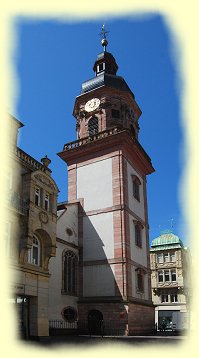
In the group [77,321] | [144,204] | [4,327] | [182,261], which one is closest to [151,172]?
[144,204]

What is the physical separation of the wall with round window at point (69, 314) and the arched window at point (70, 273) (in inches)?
53.3

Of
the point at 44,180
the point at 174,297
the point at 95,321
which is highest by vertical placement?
the point at 44,180

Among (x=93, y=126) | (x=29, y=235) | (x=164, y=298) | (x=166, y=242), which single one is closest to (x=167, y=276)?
(x=164, y=298)

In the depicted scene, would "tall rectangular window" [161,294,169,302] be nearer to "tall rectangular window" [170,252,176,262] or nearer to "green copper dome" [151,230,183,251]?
"tall rectangular window" [170,252,176,262]

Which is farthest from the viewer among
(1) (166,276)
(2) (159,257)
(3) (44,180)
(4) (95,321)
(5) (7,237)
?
(2) (159,257)

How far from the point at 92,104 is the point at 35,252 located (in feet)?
67.2

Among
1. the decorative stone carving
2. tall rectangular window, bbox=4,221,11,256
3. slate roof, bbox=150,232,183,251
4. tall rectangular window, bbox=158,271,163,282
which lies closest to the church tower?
the decorative stone carving

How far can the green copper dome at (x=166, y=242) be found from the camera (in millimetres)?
67938

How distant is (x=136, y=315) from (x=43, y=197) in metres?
13.6

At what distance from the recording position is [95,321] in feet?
104

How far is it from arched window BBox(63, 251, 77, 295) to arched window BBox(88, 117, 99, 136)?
13093 millimetres

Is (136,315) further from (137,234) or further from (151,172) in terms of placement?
(151,172)

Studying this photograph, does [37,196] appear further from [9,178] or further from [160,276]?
[160,276]

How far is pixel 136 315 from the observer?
32031mm
